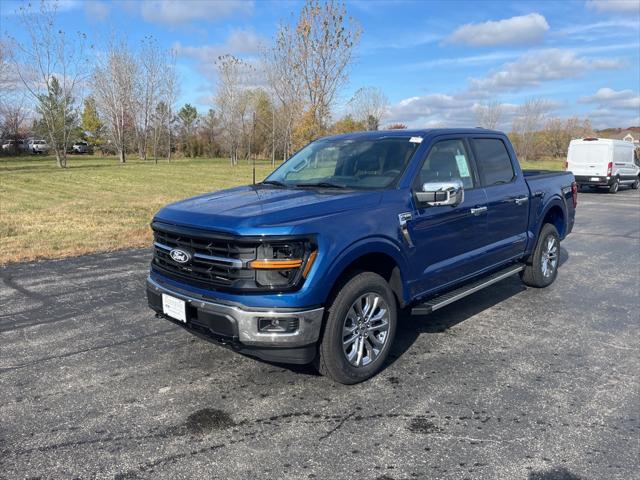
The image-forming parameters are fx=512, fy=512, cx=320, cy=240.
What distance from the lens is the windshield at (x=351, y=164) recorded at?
14.4ft

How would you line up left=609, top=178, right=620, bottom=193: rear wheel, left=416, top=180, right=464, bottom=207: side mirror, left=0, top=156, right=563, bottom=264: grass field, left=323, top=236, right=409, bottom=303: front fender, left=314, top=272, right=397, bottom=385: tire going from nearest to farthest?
1. left=323, top=236, right=409, bottom=303: front fender
2. left=314, top=272, right=397, bottom=385: tire
3. left=416, top=180, right=464, bottom=207: side mirror
4. left=0, top=156, right=563, bottom=264: grass field
5. left=609, top=178, right=620, bottom=193: rear wheel

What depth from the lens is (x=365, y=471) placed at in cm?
280

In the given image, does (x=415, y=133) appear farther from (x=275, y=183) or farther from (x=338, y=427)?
(x=338, y=427)

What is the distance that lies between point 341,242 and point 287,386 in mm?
1172

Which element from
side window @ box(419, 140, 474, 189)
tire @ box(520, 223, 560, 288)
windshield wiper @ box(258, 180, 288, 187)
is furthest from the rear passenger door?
windshield wiper @ box(258, 180, 288, 187)

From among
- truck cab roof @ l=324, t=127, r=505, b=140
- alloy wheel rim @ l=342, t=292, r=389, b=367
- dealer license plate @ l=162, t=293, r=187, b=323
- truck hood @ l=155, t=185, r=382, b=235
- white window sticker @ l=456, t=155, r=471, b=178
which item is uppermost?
truck cab roof @ l=324, t=127, r=505, b=140

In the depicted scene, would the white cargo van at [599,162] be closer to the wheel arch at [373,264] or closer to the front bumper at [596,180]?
the front bumper at [596,180]

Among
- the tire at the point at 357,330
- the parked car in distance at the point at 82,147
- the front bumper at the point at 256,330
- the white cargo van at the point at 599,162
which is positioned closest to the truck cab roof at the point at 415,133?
the tire at the point at 357,330

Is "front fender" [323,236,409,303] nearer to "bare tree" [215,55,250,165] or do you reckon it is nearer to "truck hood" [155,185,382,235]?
"truck hood" [155,185,382,235]

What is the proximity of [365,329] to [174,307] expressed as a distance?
4.68 feet

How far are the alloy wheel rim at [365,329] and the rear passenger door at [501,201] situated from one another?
5.57 feet

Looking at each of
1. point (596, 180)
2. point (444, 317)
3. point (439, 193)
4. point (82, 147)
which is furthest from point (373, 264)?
point (82, 147)

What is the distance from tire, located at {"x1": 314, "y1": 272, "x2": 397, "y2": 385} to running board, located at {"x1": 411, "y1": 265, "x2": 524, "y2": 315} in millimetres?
329

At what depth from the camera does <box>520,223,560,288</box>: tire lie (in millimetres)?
6258
